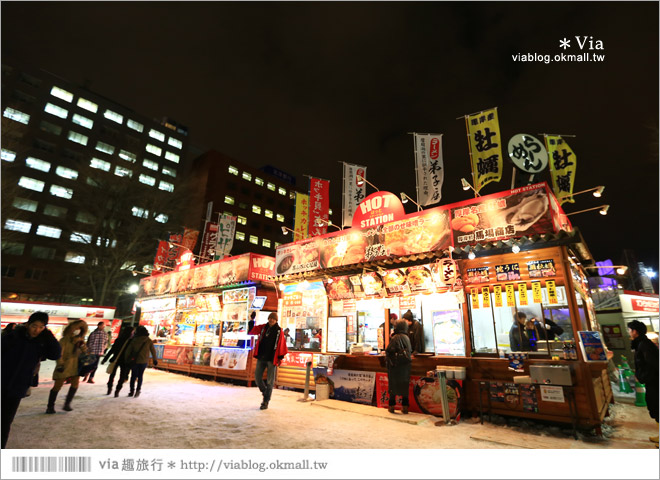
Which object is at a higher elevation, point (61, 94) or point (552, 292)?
point (61, 94)

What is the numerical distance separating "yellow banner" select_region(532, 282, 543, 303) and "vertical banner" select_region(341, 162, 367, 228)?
6162mm

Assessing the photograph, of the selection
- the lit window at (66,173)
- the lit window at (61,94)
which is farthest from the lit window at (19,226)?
the lit window at (61,94)

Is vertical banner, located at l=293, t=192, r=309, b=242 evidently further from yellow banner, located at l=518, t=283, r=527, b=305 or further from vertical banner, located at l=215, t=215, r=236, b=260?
yellow banner, located at l=518, t=283, r=527, b=305

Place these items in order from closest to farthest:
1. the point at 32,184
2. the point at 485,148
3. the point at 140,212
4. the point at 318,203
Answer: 1. the point at 485,148
2. the point at 318,203
3. the point at 140,212
4. the point at 32,184

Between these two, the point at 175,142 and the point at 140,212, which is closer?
the point at 140,212

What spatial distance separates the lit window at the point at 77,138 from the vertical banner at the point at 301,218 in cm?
5078

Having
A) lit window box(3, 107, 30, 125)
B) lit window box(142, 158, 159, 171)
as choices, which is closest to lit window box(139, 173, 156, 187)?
lit window box(142, 158, 159, 171)

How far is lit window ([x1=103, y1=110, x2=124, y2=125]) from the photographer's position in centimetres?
5089

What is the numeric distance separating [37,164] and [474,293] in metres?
56.6

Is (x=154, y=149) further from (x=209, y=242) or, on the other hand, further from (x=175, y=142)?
(x=209, y=242)

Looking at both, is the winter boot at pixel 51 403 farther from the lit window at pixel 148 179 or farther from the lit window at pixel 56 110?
the lit window at pixel 56 110

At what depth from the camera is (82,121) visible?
→ 157 ft

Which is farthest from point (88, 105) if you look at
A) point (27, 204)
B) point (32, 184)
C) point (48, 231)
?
point (48, 231)

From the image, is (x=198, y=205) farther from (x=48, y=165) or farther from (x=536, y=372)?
(x=536, y=372)
